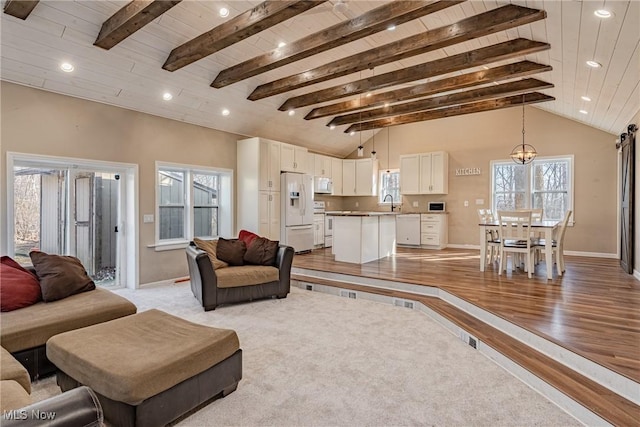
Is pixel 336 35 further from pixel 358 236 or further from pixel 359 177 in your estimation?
pixel 359 177

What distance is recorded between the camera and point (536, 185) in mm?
7535

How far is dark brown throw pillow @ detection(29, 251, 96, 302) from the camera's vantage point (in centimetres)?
307

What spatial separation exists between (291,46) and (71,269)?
141 inches

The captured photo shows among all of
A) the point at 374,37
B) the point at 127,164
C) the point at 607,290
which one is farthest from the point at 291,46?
the point at 607,290

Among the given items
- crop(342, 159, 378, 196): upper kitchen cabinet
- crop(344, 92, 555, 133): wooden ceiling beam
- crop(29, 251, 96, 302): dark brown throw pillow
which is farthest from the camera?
crop(342, 159, 378, 196): upper kitchen cabinet

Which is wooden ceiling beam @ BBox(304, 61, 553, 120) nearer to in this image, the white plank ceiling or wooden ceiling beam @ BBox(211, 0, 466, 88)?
the white plank ceiling

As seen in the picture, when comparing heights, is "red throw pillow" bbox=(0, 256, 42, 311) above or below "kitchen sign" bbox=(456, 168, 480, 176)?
below

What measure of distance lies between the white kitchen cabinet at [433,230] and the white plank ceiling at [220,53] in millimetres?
3293

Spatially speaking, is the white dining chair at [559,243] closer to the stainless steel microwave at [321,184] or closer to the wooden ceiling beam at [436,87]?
the wooden ceiling beam at [436,87]

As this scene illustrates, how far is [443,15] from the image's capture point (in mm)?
3865

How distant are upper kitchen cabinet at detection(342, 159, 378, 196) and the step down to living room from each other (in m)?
4.99

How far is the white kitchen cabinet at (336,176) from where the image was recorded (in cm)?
922

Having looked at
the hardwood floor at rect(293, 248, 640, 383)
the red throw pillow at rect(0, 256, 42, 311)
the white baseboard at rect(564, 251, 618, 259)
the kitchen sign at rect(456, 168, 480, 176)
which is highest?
the kitchen sign at rect(456, 168, 480, 176)

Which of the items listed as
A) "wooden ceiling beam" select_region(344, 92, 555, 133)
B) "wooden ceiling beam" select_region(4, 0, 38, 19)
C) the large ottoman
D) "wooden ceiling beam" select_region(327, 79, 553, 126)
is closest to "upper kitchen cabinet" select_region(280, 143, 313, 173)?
"wooden ceiling beam" select_region(327, 79, 553, 126)
